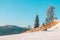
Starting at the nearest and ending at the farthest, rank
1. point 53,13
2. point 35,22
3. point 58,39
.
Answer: point 58,39 → point 53,13 → point 35,22

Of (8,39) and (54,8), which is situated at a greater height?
(54,8)

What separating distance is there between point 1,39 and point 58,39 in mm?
3772

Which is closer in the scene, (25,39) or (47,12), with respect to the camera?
(25,39)

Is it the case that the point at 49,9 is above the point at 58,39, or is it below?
above

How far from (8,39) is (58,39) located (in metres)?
3.29

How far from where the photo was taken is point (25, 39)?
11594mm

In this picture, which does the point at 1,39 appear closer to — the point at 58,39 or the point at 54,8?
the point at 58,39

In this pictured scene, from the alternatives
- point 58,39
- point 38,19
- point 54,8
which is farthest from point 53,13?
point 58,39

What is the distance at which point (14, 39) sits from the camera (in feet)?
37.8

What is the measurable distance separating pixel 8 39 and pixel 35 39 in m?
1.79

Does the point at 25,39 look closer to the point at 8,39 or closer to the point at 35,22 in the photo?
the point at 8,39

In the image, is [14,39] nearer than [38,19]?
Yes

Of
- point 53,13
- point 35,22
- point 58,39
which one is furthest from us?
point 35,22

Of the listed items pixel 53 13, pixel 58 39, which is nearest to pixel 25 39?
pixel 58 39
